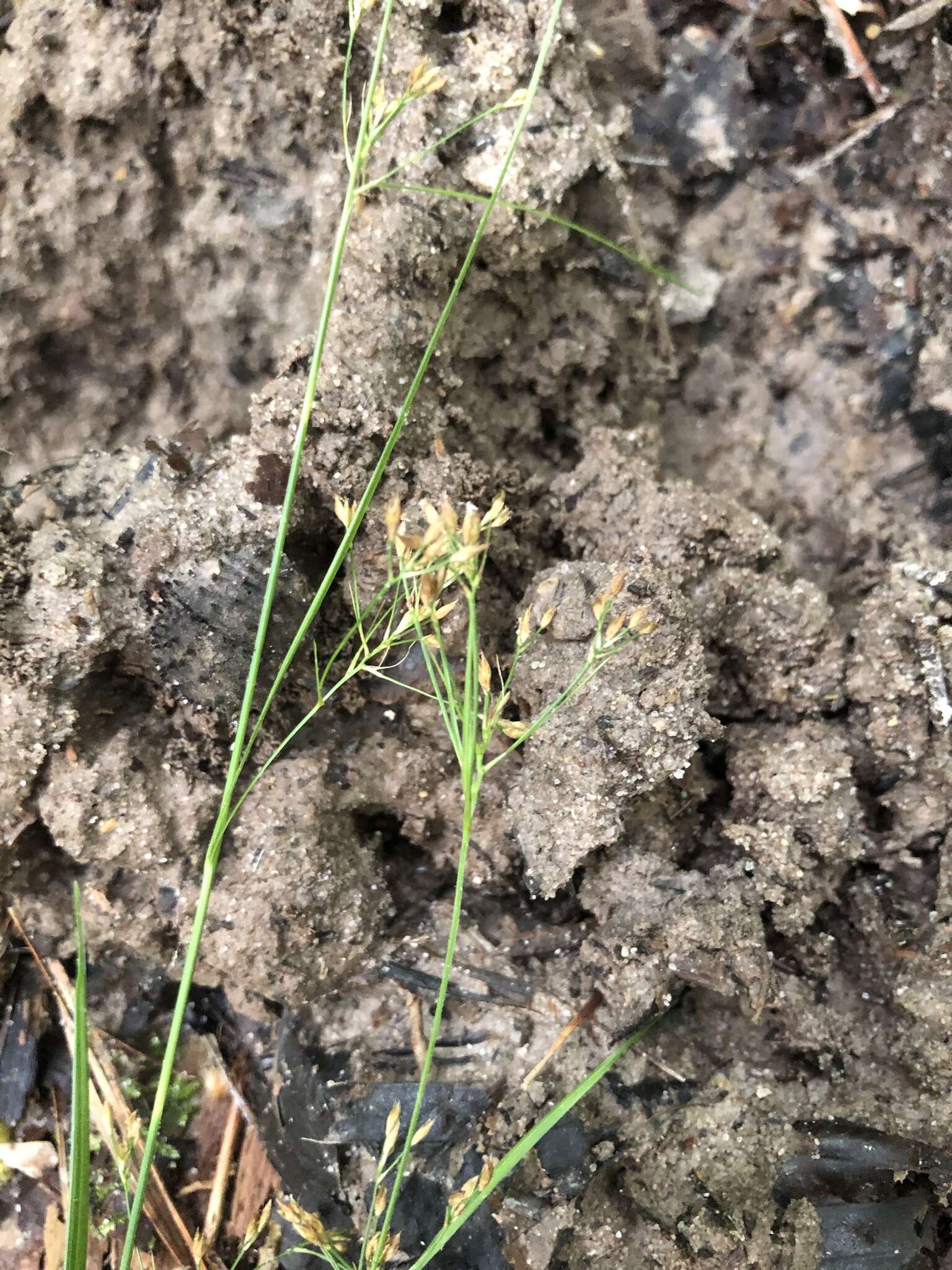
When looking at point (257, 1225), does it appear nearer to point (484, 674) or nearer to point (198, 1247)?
point (198, 1247)

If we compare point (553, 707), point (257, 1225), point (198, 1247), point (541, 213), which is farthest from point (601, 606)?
point (198, 1247)

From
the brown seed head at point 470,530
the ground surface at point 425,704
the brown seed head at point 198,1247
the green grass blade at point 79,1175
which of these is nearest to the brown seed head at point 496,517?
the brown seed head at point 470,530

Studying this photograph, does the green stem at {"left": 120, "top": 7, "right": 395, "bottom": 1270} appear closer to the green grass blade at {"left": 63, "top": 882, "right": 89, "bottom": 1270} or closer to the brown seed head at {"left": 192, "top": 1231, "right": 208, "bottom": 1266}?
the green grass blade at {"left": 63, "top": 882, "right": 89, "bottom": 1270}

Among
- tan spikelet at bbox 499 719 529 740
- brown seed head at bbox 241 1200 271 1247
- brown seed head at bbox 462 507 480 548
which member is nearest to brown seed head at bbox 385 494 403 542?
brown seed head at bbox 462 507 480 548

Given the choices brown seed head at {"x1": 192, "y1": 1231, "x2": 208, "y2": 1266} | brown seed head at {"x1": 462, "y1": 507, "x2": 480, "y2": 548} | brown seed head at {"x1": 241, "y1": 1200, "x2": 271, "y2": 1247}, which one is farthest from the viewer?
brown seed head at {"x1": 192, "y1": 1231, "x2": 208, "y2": 1266}

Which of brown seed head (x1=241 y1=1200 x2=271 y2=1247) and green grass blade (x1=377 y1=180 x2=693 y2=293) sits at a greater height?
green grass blade (x1=377 y1=180 x2=693 y2=293)

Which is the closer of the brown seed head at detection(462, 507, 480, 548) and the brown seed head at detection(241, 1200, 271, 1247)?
the brown seed head at detection(462, 507, 480, 548)

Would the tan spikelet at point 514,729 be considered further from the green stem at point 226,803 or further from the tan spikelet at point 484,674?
the green stem at point 226,803
